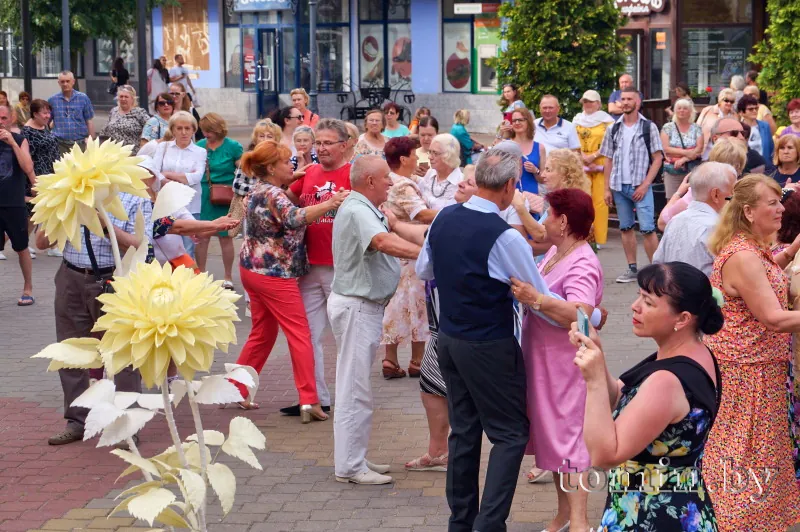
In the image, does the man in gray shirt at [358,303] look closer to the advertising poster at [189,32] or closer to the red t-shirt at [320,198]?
the red t-shirt at [320,198]

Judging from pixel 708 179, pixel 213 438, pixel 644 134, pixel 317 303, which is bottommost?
pixel 317 303

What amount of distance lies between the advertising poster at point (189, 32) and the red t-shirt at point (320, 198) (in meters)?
30.0

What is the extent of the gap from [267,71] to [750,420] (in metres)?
31.2

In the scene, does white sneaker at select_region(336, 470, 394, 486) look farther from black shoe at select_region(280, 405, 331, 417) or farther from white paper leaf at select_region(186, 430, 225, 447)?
white paper leaf at select_region(186, 430, 225, 447)

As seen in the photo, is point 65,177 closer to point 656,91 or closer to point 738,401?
point 738,401

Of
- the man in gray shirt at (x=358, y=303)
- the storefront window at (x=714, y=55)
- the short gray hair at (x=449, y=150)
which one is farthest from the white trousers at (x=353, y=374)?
the storefront window at (x=714, y=55)

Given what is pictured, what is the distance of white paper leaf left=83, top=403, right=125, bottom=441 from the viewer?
251 cm

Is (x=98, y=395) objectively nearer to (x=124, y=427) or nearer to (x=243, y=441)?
(x=124, y=427)

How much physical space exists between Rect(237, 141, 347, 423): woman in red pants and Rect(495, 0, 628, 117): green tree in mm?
9468

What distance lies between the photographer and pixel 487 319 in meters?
5.05

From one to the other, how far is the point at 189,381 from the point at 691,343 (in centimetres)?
187

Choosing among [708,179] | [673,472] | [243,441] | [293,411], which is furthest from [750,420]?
[293,411]

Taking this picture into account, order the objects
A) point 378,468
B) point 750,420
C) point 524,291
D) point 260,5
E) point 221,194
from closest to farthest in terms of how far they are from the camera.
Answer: point 524,291, point 750,420, point 378,468, point 221,194, point 260,5

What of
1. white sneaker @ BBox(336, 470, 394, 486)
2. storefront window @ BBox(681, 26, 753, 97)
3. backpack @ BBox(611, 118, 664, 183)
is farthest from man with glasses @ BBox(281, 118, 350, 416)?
storefront window @ BBox(681, 26, 753, 97)
